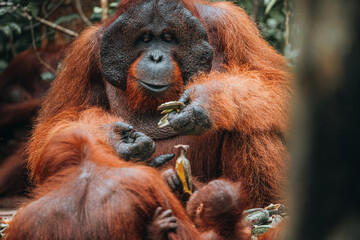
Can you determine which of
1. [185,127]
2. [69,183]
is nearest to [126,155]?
[185,127]

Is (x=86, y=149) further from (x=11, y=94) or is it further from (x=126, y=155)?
(x=11, y=94)

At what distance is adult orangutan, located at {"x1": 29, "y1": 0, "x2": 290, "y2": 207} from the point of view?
2926mm

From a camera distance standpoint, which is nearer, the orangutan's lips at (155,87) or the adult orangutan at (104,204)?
the adult orangutan at (104,204)

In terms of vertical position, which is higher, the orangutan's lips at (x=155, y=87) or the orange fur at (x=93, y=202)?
the orangutan's lips at (x=155, y=87)

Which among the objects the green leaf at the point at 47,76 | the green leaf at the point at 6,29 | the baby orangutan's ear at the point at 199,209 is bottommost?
the green leaf at the point at 47,76

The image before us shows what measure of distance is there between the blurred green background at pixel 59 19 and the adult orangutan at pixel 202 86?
58.1 inches

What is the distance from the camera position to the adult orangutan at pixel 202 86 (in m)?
2.93

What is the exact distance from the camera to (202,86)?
283 cm

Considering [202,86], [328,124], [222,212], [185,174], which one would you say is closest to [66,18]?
[202,86]

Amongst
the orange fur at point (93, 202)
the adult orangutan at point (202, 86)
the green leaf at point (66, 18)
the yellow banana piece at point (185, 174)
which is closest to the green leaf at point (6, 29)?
the green leaf at point (66, 18)

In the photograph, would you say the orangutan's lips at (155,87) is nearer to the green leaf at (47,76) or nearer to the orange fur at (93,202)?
the orange fur at (93,202)

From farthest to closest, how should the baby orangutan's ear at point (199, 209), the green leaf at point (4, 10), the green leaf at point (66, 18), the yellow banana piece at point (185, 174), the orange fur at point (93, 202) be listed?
1. the green leaf at point (66, 18)
2. the green leaf at point (4, 10)
3. the yellow banana piece at point (185, 174)
4. the baby orangutan's ear at point (199, 209)
5. the orange fur at point (93, 202)

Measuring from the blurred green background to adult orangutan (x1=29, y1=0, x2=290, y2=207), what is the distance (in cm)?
148

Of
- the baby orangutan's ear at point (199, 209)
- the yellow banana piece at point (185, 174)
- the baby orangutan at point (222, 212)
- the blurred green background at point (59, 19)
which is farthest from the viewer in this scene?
the blurred green background at point (59, 19)
